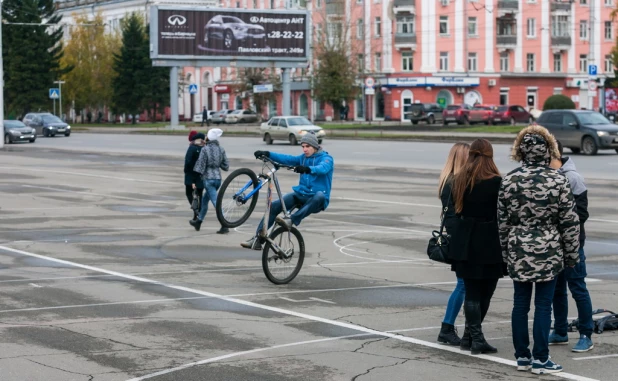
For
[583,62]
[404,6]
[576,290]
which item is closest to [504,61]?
[583,62]

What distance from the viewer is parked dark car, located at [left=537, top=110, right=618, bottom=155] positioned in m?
39.1

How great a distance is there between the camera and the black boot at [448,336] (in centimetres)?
890

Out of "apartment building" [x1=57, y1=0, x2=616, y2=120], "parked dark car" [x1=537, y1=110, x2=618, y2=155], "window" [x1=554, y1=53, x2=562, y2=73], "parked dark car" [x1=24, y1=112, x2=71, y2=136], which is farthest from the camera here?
"window" [x1=554, y1=53, x2=562, y2=73]

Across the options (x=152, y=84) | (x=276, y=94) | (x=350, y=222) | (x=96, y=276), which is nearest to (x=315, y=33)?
(x=276, y=94)

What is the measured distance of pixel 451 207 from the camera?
8.68 meters

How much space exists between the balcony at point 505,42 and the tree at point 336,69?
1291 cm

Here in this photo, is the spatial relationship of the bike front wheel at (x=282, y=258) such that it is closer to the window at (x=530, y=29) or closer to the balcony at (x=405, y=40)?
the balcony at (x=405, y=40)

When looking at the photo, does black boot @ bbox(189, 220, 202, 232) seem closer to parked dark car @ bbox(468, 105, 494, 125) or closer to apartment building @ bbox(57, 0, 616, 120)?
parked dark car @ bbox(468, 105, 494, 125)

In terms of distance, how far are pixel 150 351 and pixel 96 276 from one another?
432cm

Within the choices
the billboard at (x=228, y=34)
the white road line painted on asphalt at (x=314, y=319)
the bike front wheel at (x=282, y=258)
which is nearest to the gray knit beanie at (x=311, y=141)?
the bike front wheel at (x=282, y=258)

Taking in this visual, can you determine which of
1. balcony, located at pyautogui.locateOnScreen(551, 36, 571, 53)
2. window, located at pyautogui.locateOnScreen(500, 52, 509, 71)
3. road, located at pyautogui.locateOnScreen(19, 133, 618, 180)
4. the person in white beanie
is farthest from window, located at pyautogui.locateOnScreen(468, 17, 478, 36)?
the person in white beanie

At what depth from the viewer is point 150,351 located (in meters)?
8.66

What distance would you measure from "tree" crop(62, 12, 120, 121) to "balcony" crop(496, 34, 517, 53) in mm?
36417

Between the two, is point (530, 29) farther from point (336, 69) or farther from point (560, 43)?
point (336, 69)
